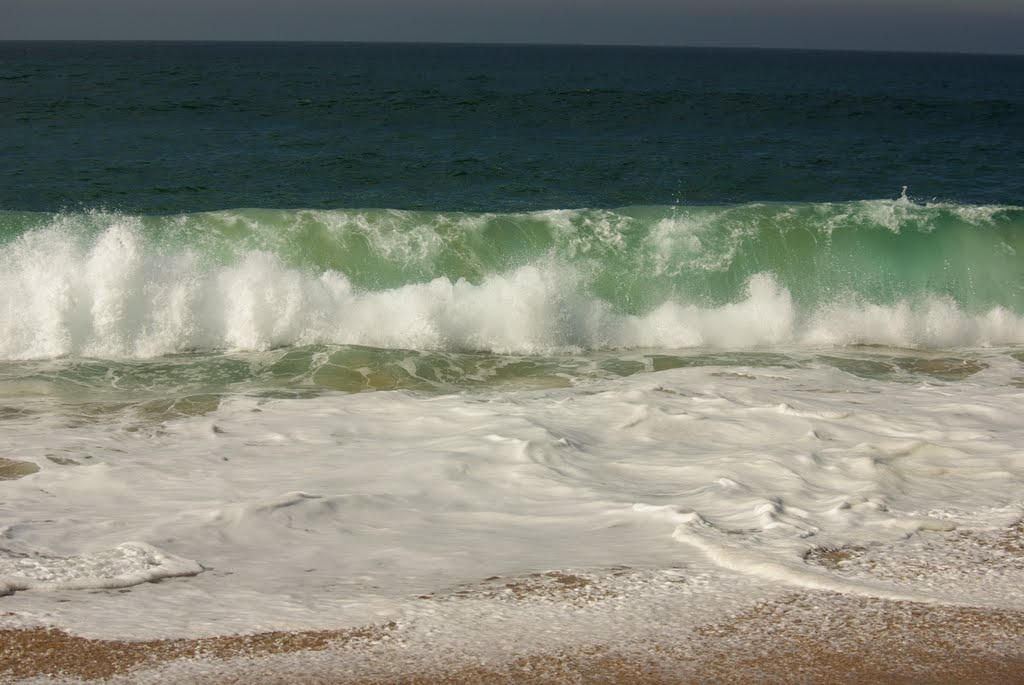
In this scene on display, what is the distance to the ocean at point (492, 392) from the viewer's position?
15.1ft

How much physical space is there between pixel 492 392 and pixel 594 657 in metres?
5.01

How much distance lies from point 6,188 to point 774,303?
1240 cm

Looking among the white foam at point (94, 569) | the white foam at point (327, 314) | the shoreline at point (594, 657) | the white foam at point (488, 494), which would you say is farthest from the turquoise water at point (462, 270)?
the shoreline at point (594, 657)

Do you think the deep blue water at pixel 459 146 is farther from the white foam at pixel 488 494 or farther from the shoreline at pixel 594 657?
the shoreline at pixel 594 657

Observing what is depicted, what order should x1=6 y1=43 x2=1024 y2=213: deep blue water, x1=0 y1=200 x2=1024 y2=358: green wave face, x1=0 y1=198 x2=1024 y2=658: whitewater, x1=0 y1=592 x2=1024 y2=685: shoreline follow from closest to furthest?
x1=0 y1=592 x2=1024 y2=685: shoreline
x1=0 y1=198 x2=1024 y2=658: whitewater
x1=0 y1=200 x2=1024 y2=358: green wave face
x1=6 y1=43 x2=1024 y2=213: deep blue water

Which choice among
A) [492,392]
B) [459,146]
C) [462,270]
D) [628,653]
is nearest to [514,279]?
[462,270]

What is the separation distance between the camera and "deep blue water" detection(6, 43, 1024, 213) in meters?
17.9

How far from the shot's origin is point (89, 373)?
924cm

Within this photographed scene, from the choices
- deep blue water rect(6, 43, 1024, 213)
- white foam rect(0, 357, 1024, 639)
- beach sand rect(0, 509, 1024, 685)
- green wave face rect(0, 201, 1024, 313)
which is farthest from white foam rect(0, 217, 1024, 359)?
beach sand rect(0, 509, 1024, 685)

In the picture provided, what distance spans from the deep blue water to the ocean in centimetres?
20

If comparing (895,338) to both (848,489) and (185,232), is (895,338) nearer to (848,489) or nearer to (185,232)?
(848,489)

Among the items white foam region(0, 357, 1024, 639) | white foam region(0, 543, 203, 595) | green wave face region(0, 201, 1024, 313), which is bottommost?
white foam region(0, 543, 203, 595)

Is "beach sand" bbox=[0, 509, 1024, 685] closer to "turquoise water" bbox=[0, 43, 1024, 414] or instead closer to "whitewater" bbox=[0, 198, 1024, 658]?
"whitewater" bbox=[0, 198, 1024, 658]

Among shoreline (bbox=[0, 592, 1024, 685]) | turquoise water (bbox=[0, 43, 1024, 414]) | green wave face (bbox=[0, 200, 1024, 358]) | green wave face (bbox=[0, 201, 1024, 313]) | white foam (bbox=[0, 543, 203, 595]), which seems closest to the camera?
shoreline (bbox=[0, 592, 1024, 685])
